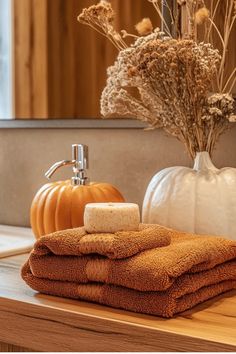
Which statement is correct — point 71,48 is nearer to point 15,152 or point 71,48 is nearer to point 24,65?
point 24,65

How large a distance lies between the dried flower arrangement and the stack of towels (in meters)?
0.24

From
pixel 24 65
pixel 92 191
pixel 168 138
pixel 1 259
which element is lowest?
pixel 1 259

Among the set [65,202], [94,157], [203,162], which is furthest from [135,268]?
[94,157]

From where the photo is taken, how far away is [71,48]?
5.15 feet

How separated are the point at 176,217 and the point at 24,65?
0.71m

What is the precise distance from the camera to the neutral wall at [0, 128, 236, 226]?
4.76ft

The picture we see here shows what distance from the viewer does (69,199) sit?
1.33 metres

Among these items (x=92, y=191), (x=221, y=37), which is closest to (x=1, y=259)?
(x=92, y=191)

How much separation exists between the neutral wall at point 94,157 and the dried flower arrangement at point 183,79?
0.16m

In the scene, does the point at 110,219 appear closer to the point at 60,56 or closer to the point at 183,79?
the point at 183,79

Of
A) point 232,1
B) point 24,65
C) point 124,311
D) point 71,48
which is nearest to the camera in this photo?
point 124,311

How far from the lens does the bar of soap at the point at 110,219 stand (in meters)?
0.98

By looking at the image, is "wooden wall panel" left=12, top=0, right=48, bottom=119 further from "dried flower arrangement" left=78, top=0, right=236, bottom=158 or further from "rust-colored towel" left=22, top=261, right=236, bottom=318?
"rust-colored towel" left=22, top=261, right=236, bottom=318

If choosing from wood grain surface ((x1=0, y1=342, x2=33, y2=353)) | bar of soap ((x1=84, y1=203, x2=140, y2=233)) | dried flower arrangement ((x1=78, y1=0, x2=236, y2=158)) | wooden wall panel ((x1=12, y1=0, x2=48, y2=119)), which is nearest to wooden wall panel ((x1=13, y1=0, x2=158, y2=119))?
wooden wall panel ((x1=12, y1=0, x2=48, y2=119))
